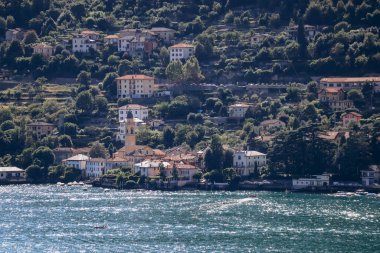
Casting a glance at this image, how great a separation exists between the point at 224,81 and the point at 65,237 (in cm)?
4753

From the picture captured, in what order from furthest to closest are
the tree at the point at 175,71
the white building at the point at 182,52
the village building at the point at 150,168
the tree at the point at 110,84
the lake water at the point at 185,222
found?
the white building at the point at 182,52 < the tree at the point at 110,84 < the tree at the point at 175,71 < the village building at the point at 150,168 < the lake water at the point at 185,222

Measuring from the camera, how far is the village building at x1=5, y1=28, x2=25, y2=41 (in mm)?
130500

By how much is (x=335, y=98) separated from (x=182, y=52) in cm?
1795

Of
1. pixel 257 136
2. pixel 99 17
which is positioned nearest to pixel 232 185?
pixel 257 136

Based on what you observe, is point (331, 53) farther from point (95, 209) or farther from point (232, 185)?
point (95, 209)

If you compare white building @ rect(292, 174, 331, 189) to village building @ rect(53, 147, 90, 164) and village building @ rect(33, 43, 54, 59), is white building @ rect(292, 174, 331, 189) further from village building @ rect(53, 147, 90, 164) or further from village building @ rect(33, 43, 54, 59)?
village building @ rect(33, 43, 54, 59)

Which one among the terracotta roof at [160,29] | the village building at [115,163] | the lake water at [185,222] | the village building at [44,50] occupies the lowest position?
the lake water at [185,222]

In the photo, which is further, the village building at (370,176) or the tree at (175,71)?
the tree at (175,71)

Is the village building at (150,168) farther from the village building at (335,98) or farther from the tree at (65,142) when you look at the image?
the village building at (335,98)

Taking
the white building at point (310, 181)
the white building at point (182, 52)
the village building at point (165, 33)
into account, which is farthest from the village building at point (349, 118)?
the village building at point (165, 33)

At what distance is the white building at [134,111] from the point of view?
110125 mm

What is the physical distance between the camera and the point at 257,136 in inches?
4013

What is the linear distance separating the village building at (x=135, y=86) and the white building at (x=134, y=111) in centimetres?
384

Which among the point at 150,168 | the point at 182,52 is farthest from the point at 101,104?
the point at 150,168
